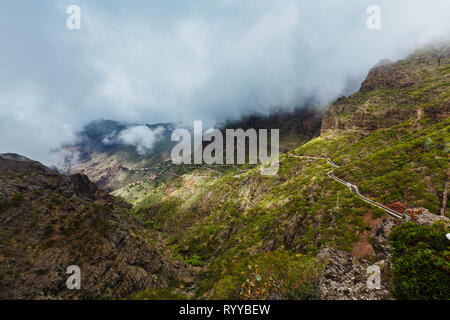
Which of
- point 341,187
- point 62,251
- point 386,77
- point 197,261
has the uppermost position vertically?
point 386,77

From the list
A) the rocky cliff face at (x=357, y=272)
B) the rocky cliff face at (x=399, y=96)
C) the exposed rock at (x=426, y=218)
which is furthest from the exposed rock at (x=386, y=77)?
the rocky cliff face at (x=357, y=272)

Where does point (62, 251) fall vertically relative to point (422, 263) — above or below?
below

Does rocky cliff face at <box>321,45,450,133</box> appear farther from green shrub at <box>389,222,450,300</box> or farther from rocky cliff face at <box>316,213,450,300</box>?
green shrub at <box>389,222,450,300</box>

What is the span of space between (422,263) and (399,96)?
103399 mm

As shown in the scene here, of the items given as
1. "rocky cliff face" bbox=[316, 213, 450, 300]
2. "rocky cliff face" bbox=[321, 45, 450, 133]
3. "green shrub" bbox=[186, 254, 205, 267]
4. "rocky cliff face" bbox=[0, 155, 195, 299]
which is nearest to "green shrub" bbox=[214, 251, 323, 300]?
"rocky cliff face" bbox=[316, 213, 450, 300]

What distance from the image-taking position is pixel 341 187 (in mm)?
39500

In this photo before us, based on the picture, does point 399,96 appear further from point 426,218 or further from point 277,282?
point 277,282

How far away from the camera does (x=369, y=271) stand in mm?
15758

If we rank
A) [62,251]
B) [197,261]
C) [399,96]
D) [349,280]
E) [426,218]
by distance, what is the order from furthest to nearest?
[399,96] → [197,261] → [62,251] → [426,218] → [349,280]

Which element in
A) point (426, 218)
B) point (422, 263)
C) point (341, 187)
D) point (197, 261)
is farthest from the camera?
point (197, 261)

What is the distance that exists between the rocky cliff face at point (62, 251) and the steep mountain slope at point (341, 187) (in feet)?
50.1

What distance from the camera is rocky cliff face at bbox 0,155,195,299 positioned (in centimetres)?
2384

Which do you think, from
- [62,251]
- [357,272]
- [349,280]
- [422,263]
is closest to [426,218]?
[357,272]

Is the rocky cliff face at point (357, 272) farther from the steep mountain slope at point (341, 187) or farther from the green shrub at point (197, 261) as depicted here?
the green shrub at point (197, 261)
